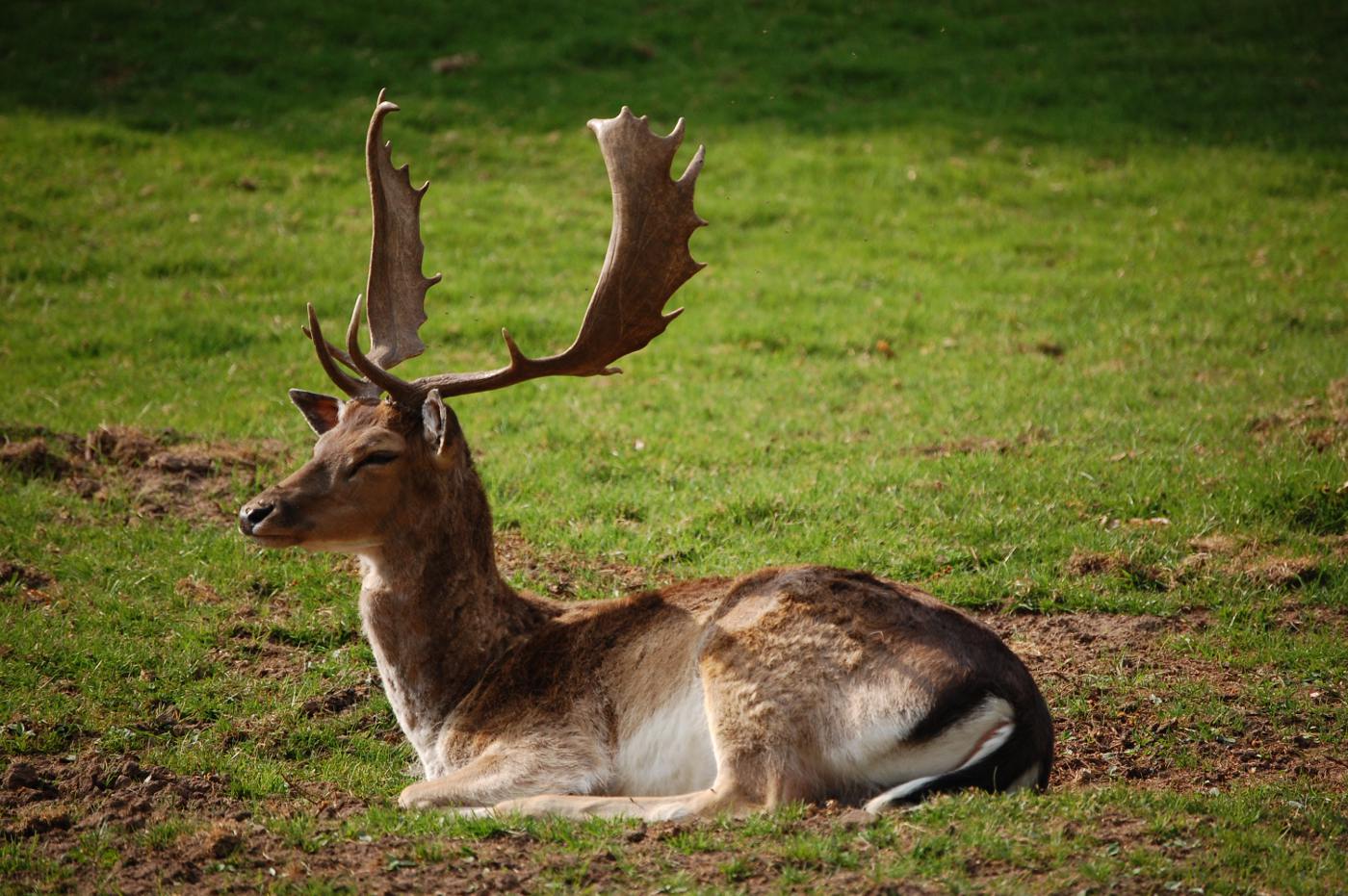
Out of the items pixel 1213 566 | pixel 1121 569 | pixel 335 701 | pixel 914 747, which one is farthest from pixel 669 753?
pixel 1213 566

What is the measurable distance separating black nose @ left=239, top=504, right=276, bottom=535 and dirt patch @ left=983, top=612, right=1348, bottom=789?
3471 mm

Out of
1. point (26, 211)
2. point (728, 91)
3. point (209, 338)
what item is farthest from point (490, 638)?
point (728, 91)

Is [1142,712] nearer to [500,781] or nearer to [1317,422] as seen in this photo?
[500,781]

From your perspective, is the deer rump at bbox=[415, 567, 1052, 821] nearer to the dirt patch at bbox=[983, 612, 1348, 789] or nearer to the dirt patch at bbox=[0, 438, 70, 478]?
the dirt patch at bbox=[983, 612, 1348, 789]

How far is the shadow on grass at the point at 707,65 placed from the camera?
706 inches

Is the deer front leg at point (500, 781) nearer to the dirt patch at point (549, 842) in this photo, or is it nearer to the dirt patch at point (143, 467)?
the dirt patch at point (549, 842)

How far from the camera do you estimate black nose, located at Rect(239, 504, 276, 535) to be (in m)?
5.87

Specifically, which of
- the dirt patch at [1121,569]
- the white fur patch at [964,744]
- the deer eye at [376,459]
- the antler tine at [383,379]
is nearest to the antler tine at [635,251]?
the antler tine at [383,379]

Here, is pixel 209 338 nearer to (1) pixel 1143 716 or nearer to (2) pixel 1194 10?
(1) pixel 1143 716

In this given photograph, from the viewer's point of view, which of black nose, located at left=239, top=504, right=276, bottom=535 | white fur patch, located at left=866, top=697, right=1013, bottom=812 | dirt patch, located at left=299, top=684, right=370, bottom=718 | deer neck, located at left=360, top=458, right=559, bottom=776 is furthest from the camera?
dirt patch, located at left=299, top=684, right=370, bottom=718

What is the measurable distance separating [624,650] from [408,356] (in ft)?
6.44

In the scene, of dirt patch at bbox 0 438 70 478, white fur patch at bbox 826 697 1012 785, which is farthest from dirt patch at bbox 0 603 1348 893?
dirt patch at bbox 0 438 70 478

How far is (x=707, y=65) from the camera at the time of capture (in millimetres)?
19172

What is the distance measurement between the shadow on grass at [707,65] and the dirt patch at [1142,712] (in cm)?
1153
